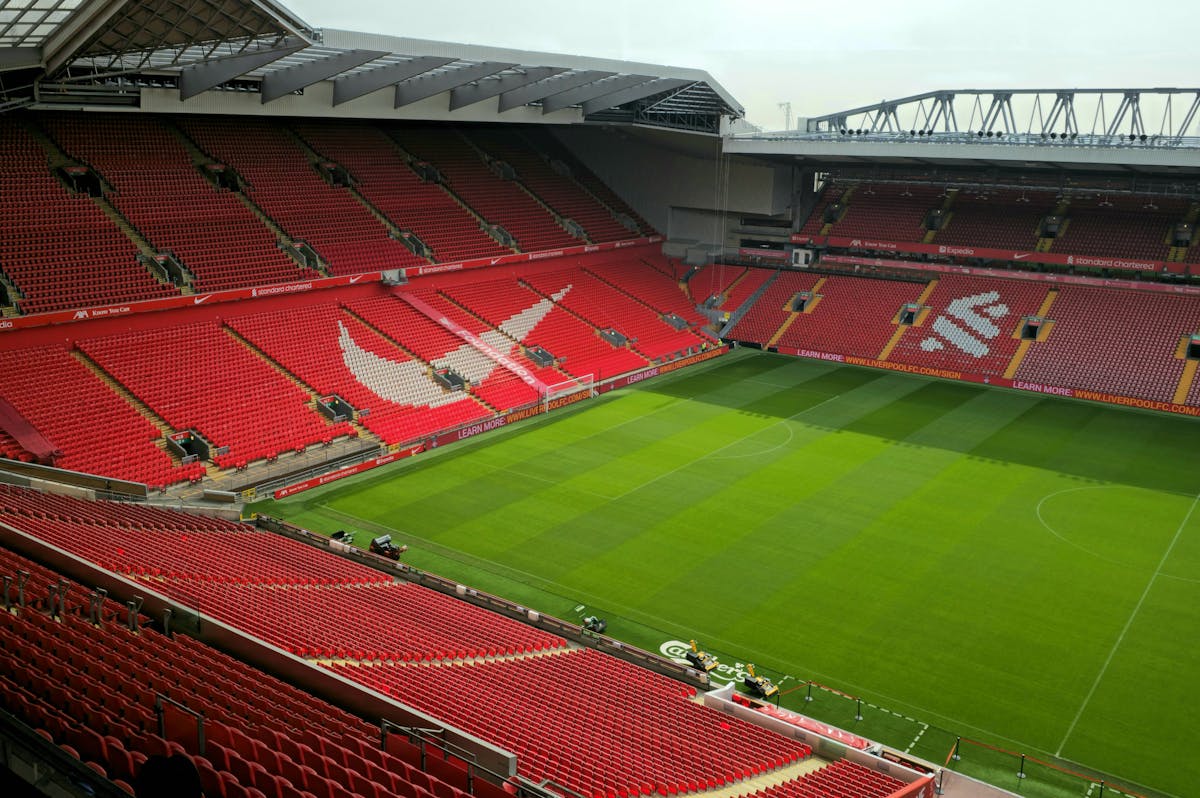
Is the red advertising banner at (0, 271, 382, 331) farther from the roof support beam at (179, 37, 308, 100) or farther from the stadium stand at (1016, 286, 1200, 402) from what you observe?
the stadium stand at (1016, 286, 1200, 402)

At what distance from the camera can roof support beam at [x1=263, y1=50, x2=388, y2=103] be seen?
3491 cm

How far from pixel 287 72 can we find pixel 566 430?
1684 centimetres

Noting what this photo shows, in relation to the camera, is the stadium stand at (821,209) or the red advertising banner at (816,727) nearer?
the red advertising banner at (816,727)

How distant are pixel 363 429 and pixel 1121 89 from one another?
37232 mm

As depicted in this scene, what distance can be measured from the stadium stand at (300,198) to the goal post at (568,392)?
8.81 m

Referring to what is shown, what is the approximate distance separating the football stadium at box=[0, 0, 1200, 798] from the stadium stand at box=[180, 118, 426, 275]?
25 cm

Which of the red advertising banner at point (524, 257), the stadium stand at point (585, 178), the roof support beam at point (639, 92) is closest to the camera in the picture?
the roof support beam at point (639, 92)

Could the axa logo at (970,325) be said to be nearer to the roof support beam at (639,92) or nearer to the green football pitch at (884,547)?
the green football pitch at (884,547)

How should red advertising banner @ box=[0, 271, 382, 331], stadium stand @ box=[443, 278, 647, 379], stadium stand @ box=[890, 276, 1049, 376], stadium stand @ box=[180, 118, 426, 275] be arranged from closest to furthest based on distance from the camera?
red advertising banner @ box=[0, 271, 382, 331]
stadium stand @ box=[180, 118, 426, 275]
stadium stand @ box=[443, 278, 647, 379]
stadium stand @ box=[890, 276, 1049, 376]

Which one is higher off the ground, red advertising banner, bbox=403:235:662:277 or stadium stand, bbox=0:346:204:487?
red advertising banner, bbox=403:235:662:277

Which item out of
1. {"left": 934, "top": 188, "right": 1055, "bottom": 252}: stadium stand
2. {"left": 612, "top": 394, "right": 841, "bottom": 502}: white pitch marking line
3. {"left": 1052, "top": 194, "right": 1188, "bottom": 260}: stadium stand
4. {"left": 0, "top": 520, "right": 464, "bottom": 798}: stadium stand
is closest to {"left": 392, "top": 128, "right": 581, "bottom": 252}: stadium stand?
{"left": 612, "top": 394, "right": 841, "bottom": 502}: white pitch marking line

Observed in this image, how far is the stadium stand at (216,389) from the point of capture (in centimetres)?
3378

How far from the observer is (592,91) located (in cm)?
4641

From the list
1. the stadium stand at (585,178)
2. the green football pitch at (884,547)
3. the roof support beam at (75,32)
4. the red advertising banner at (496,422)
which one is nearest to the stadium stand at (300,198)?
the red advertising banner at (496,422)
